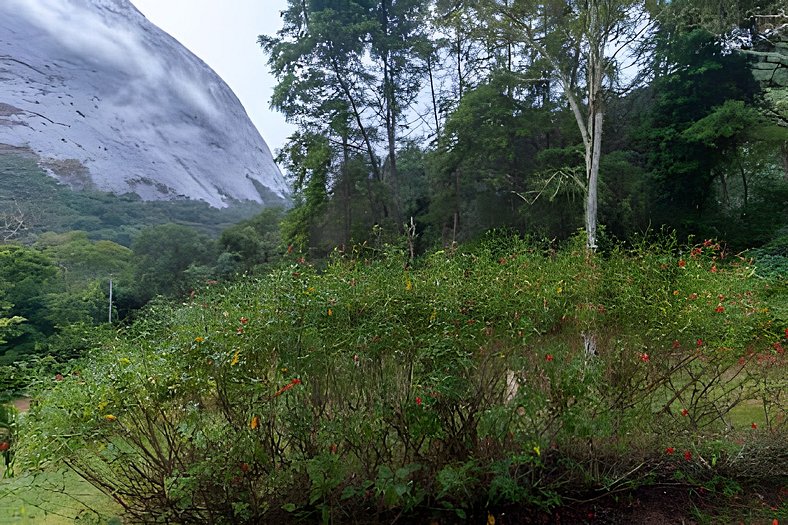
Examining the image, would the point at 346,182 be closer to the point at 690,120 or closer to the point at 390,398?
the point at 690,120

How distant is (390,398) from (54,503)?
173cm

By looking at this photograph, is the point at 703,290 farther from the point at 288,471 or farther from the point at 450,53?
the point at 450,53

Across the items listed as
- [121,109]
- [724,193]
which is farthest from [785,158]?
[121,109]

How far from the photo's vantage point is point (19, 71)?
24156 millimetres

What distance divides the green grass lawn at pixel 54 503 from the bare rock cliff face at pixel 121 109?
2228 centimetres

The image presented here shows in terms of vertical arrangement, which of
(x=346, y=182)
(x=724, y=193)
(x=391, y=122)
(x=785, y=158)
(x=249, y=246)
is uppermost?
(x=391, y=122)

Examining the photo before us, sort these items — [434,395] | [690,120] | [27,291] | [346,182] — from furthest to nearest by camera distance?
[346,182] < [690,120] < [27,291] < [434,395]

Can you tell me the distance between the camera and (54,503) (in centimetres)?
221

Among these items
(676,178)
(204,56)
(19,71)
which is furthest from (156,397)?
(204,56)

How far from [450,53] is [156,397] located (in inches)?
551

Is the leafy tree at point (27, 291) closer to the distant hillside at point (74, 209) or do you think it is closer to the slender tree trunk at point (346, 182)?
the slender tree trunk at point (346, 182)

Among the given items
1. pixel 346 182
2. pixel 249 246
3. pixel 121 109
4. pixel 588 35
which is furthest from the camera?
pixel 121 109

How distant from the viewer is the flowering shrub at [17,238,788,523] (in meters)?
1.90

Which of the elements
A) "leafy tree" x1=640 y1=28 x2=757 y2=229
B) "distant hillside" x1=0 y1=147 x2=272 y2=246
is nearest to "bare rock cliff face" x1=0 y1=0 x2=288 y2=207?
"distant hillside" x1=0 y1=147 x2=272 y2=246
